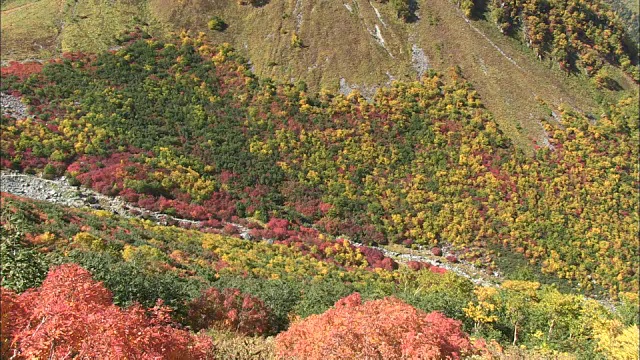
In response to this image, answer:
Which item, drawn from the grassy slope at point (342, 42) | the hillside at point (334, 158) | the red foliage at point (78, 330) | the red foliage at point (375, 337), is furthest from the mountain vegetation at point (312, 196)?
the red foliage at point (78, 330)

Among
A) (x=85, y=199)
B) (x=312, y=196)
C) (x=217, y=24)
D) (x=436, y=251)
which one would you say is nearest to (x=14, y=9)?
(x=217, y=24)

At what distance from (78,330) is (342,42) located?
5508 centimetres

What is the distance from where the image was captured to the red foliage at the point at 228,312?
73.5ft

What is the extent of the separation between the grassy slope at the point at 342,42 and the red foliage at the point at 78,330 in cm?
4563

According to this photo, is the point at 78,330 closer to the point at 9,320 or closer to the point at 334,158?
the point at 9,320

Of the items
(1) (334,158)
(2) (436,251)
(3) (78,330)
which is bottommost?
(2) (436,251)

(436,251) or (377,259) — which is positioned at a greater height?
(377,259)

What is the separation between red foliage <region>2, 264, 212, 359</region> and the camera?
11281 mm

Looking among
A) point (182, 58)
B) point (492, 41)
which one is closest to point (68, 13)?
point (182, 58)

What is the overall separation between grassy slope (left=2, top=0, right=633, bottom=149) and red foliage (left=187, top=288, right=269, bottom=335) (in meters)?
37.0

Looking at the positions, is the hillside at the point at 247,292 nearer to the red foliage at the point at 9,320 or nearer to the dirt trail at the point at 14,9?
the red foliage at the point at 9,320

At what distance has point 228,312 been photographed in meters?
22.7

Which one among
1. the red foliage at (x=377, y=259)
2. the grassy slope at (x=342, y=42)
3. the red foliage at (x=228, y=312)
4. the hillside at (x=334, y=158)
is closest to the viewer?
the red foliage at (x=228, y=312)

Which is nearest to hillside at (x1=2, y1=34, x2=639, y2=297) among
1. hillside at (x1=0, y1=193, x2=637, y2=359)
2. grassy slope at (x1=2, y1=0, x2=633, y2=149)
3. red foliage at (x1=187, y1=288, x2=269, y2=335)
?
grassy slope at (x1=2, y1=0, x2=633, y2=149)
